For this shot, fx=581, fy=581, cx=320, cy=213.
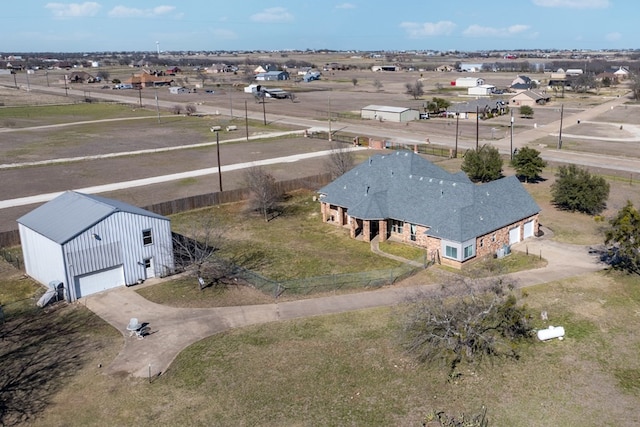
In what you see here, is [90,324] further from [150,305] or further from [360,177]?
[360,177]

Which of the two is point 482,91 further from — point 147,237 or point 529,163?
point 147,237

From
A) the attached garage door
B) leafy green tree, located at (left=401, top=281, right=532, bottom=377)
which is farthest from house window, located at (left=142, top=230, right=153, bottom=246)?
leafy green tree, located at (left=401, top=281, right=532, bottom=377)

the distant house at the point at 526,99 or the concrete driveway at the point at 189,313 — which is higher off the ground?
the distant house at the point at 526,99

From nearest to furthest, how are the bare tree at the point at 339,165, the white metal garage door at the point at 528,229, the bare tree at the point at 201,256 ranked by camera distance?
the bare tree at the point at 201,256
the white metal garage door at the point at 528,229
the bare tree at the point at 339,165

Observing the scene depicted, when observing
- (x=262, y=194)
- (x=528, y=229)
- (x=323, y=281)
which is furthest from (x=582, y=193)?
(x=262, y=194)

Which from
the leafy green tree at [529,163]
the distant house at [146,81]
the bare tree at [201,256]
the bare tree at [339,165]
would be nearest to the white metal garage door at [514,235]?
the leafy green tree at [529,163]

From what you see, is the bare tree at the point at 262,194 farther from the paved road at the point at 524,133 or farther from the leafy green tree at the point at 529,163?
the paved road at the point at 524,133
